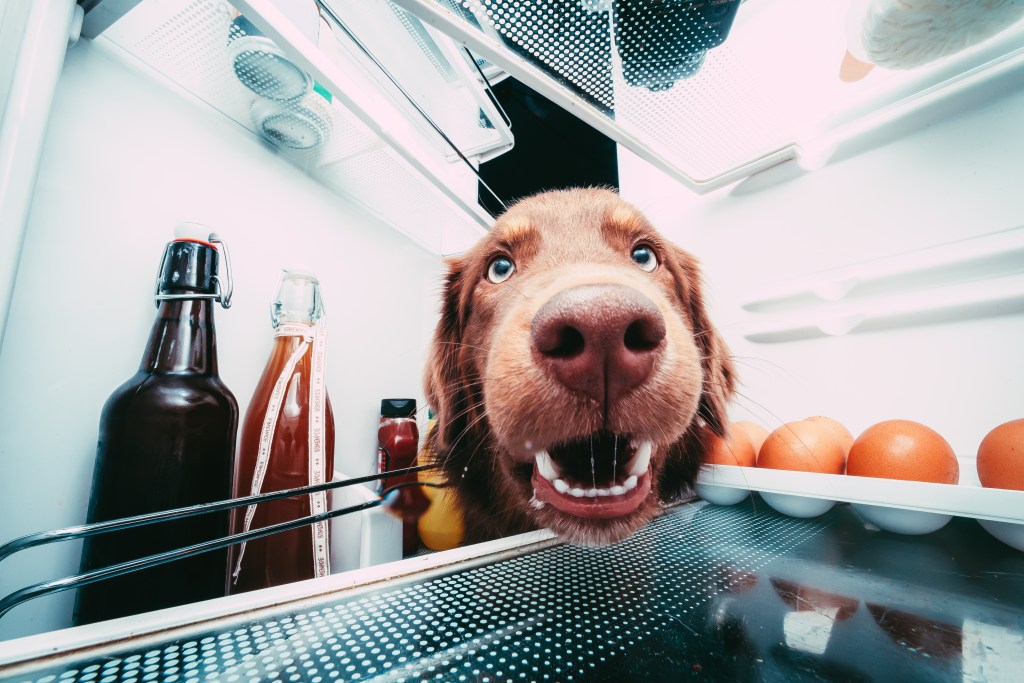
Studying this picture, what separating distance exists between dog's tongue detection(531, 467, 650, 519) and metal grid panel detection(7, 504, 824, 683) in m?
0.14

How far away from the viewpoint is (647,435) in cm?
55

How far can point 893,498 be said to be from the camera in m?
0.73

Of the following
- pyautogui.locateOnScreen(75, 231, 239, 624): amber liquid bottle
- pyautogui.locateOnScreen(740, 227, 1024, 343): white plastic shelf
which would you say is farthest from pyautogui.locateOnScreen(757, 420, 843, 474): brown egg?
pyautogui.locateOnScreen(75, 231, 239, 624): amber liquid bottle

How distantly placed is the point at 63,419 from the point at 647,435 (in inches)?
45.6

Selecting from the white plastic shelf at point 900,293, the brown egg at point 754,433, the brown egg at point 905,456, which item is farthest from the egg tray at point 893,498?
the white plastic shelf at point 900,293

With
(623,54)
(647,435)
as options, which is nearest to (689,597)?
(647,435)

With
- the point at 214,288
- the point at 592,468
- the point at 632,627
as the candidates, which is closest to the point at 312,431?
the point at 214,288

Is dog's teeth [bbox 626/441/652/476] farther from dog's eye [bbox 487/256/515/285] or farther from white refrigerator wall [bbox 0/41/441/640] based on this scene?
white refrigerator wall [bbox 0/41/441/640]

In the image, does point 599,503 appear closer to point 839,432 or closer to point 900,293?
point 839,432

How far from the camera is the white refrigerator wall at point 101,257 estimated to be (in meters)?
0.69

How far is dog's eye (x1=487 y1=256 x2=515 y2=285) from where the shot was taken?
1010 millimetres

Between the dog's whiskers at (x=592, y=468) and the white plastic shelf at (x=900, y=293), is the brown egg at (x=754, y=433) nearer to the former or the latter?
the white plastic shelf at (x=900, y=293)

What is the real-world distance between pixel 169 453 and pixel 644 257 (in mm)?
1197

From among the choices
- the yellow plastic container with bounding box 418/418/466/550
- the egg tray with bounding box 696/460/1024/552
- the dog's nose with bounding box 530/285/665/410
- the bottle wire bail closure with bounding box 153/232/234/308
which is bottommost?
the yellow plastic container with bounding box 418/418/466/550
